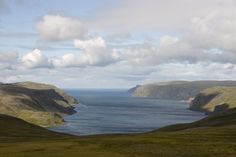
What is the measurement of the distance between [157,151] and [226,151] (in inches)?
473

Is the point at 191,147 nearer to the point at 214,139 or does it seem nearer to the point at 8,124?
the point at 214,139

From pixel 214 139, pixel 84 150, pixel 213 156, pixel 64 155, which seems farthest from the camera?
pixel 214 139

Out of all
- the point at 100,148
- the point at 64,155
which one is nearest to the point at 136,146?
the point at 100,148

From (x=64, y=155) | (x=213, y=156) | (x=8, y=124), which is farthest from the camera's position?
(x=8, y=124)

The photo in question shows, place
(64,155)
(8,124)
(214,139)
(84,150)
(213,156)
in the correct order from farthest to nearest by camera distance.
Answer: (8,124), (214,139), (84,150), (64,155), (213,156)

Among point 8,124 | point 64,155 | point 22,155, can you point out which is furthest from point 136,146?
point 8,124

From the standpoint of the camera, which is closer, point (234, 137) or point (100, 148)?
point (100, 148)

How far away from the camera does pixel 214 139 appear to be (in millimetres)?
96188

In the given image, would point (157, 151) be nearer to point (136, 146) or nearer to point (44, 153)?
point (136, 146)

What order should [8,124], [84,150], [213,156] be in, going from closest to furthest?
1. [213,156]
2. [84,150]
3. [8,124]

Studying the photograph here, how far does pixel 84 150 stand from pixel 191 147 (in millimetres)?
19905

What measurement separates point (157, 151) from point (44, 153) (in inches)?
795

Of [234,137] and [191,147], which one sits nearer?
[191,147]

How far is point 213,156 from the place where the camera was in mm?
71625
